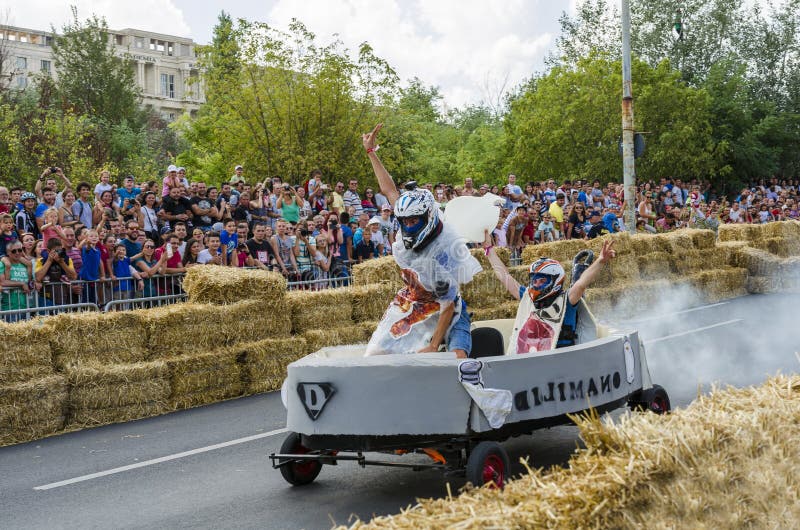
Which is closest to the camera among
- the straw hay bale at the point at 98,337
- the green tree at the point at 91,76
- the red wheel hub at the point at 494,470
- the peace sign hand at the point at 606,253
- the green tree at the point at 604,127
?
the red wheel hub at the point at 494,470

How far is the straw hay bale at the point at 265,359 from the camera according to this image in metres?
12.2

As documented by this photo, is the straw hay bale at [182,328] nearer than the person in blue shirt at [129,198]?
Yes

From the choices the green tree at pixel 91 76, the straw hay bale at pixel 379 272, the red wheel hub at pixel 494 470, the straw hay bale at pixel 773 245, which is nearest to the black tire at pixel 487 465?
the red wheel hub at pixel 494 470

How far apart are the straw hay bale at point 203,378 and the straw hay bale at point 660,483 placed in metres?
7.56

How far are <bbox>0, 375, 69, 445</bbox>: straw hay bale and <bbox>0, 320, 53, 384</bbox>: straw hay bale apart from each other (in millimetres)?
107

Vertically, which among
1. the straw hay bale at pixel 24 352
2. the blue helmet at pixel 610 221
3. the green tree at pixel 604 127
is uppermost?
the green tree at pixel 604 127

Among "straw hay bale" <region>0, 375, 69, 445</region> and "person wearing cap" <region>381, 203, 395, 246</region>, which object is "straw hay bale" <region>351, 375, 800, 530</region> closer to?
"straw hay bale" <region>0, 375, 69, 445</region>

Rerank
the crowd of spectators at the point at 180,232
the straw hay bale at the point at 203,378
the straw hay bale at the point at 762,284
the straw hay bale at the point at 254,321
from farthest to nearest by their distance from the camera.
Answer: the straw hay bale at the point at 762,284 → the crowd of spectators at the point at 180,232 → the straw hay bale at the point at 254,321 → the straw hay bale at the point at 203,378

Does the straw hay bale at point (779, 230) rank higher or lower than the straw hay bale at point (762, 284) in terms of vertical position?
higher

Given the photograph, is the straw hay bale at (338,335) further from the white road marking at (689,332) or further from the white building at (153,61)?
the white building at (153,61)

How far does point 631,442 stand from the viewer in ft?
14.4

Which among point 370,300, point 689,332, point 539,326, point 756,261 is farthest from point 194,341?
point 756,261

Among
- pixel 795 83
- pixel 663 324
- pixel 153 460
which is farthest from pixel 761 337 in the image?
pixel 795 83

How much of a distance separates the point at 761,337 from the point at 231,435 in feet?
29.2
